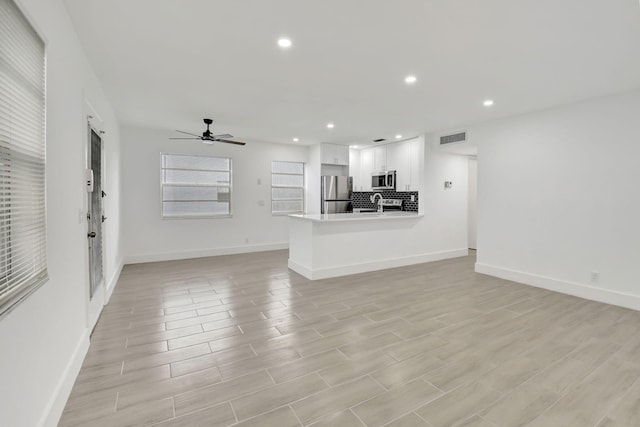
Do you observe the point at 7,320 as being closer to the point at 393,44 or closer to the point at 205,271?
the point at 393,44

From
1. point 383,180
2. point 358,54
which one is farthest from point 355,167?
point 358,54

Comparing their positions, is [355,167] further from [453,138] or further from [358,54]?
[358,54]

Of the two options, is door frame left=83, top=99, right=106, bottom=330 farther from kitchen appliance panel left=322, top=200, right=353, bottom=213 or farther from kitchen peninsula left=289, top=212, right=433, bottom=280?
kitchen appliance panel left=322, top=200, right=353, bottom=213

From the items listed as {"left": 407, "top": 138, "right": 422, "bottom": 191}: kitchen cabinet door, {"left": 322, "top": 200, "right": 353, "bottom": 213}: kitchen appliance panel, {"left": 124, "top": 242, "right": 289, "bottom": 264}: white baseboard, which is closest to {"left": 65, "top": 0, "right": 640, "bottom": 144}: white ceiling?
{"left": 407, "top": 138, "right": 422, "bottom": 191}: kitchen cabinet door

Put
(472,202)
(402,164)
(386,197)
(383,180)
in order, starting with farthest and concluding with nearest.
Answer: (386,197) → (472,202) → (383,180) → (402,164)

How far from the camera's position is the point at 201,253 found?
6535mm

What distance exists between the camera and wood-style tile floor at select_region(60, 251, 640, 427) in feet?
6.16

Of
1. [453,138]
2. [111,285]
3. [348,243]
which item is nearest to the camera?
[111,285]

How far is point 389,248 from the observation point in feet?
18.6

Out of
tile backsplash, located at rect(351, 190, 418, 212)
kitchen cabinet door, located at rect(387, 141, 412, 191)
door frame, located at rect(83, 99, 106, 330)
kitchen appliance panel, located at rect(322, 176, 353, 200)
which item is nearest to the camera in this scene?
door frame, located at rect(83, 99, 106, 330)

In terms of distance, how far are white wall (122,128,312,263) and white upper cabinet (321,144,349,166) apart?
67 cm

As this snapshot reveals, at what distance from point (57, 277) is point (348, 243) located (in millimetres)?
3838

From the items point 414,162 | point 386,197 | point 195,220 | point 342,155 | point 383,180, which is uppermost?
point 342,155

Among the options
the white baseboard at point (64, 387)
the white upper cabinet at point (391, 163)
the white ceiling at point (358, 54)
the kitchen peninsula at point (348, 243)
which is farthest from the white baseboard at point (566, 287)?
the white baseboard at point (64, 387)
